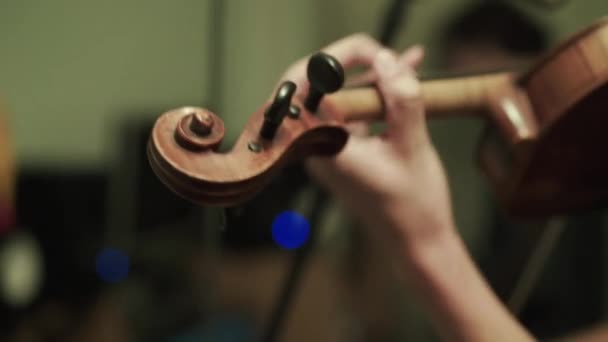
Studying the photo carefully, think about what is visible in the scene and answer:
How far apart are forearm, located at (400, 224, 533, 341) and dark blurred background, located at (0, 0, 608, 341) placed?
677 mm

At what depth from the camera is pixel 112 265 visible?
1575 millimetres

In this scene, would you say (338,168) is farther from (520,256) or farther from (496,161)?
(520,256)

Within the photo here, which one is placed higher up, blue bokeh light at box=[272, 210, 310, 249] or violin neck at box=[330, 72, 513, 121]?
violin neck at box=[330, 72, 513, 121]

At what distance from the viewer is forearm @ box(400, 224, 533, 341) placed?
607mm

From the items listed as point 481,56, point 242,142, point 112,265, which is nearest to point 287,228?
point 112,265

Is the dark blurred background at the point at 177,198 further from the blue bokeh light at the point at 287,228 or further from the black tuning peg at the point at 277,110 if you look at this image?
the black tuning peg at the point at 277,110

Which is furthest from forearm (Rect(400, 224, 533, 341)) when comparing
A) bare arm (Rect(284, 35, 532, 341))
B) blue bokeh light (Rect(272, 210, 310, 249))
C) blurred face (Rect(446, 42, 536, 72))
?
blurred face (Rect(446, 42, 536, 72))

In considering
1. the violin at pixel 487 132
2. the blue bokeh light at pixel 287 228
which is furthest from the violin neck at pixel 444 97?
the blue bokeh light at pixel 287 228

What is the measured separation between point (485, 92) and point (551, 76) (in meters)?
0.07

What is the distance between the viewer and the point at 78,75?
166cm

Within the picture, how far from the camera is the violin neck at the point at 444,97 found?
615 mm

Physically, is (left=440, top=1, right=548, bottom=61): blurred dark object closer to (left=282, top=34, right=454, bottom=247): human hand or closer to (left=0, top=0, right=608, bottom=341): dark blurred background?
(left=0, top=0, right=608, bottom=341): dark blurred background

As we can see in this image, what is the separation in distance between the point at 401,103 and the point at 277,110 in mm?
152

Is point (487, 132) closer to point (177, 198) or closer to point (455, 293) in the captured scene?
point (455, 293)
